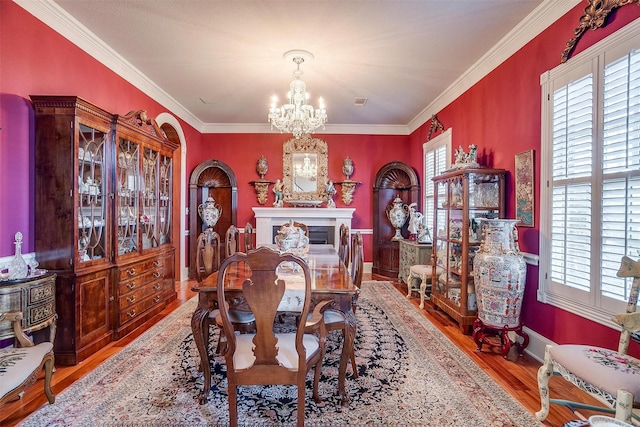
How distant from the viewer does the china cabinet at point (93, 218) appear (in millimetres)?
2520

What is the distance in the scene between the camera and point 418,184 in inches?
227

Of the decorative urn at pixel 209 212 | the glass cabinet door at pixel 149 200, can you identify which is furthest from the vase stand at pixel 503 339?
the decorative urn at pixel 209 212

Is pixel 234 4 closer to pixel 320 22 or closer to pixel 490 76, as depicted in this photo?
pixel 320 22

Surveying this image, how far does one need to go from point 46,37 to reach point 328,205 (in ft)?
14.5

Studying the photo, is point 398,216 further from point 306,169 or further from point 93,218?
point 93,218

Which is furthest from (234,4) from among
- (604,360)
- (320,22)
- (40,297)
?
(604,360)

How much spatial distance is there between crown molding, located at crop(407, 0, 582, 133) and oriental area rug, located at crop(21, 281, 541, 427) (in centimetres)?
290

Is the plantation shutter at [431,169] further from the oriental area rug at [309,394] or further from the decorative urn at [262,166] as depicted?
the decorative urn at [262,166]

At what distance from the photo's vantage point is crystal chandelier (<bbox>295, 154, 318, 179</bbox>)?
6145 millimetres

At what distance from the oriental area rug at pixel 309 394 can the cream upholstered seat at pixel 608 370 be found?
38 centimetres

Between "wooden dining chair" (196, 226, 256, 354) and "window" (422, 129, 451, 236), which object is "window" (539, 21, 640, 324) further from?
"wooden dining chair" (196, 226, 256, 354)

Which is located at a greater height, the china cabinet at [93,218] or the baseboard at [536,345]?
the china cabinet at [93,218]

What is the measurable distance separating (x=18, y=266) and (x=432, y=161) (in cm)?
514

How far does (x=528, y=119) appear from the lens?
2826 millimetres
